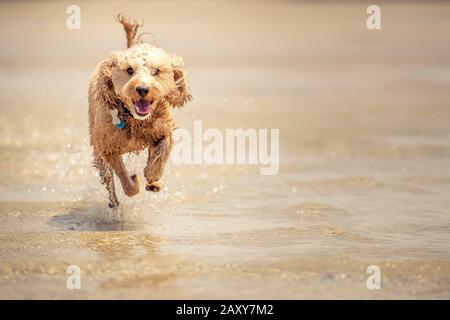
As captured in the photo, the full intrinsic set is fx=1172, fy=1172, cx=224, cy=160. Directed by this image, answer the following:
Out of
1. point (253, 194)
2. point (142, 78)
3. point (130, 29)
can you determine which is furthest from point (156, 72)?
point (253, 194)

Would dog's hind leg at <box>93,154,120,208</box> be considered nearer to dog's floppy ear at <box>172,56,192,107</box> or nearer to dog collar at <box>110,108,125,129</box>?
dog collar at <box>110,108,125,129</box>

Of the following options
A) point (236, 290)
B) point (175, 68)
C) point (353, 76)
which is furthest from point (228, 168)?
point (353, 76)

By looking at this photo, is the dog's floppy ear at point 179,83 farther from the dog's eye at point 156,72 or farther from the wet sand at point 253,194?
the wet sand at point 253,194

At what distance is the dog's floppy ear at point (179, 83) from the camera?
7.80 metres

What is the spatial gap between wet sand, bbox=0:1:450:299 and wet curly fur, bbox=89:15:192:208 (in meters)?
0.51

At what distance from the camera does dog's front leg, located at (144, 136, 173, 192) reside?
7828mm

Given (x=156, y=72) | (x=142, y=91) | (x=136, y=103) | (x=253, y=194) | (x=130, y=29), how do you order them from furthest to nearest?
(x=253, y=194) → (x=130, y=29) → (x=156, y=72) → (x=136, y=103) → (x=142, y=91)

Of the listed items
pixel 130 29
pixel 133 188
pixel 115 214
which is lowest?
pixel 115 214

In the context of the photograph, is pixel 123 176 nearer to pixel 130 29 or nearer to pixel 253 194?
pixel 130 29

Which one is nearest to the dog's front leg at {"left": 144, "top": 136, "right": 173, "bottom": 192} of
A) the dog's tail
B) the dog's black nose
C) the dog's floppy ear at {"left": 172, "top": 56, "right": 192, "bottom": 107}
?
the dog's floppy ear at {"left": 172, "top": 56, "right": 192, "bottom": 107}

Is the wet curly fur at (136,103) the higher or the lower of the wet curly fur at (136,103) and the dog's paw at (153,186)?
the higher

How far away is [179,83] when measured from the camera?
783 centimetres

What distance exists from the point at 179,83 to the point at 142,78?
0.55 m

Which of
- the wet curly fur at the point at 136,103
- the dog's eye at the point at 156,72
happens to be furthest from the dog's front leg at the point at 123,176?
the dog's eye at the point at 156,72
